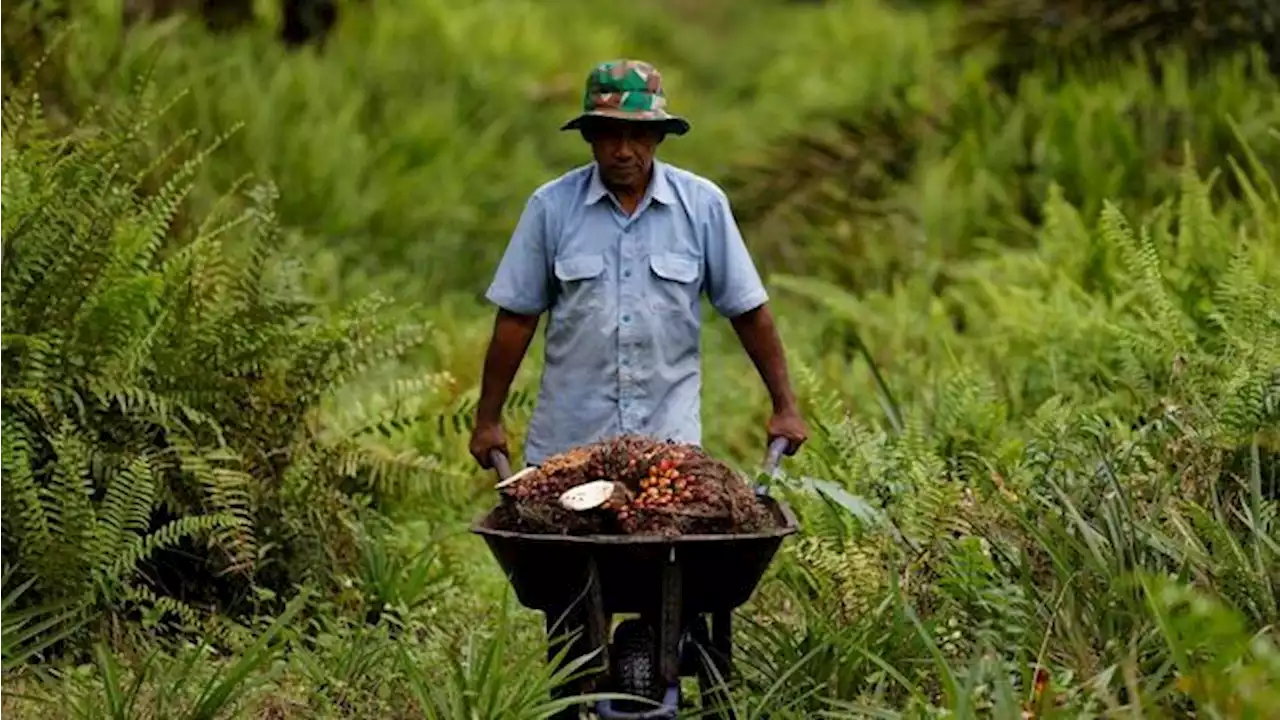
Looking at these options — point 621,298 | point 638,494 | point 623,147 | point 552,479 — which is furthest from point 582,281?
point 638,494

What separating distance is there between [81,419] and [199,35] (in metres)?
8.08

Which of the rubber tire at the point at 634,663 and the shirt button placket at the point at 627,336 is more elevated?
the shirt button placket at the point at 627,336

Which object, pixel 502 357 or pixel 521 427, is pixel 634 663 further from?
pixel 521 427

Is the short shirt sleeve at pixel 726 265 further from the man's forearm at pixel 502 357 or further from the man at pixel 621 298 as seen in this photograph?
the man's forearm at pixel 502 357

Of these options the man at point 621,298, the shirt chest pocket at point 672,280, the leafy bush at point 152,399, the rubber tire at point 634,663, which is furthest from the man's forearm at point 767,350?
the leafy bush at point 152,399

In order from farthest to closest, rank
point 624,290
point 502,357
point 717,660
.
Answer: point 502,357 → point 624,290 → point 717,660

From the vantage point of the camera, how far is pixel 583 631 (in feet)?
19.6

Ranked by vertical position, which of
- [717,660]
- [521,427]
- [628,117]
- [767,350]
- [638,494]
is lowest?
[521,427]

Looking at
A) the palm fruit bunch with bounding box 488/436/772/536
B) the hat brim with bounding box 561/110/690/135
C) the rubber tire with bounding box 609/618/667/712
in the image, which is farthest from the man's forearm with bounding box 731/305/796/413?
the rubber tire with bounding box 609/618/667/712

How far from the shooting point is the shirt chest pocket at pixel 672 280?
260 inches

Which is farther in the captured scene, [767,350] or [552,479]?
[767,350]

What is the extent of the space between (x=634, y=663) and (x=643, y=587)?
0.26 m

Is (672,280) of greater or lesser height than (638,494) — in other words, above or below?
above

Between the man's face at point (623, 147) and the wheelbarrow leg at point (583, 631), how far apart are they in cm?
129
